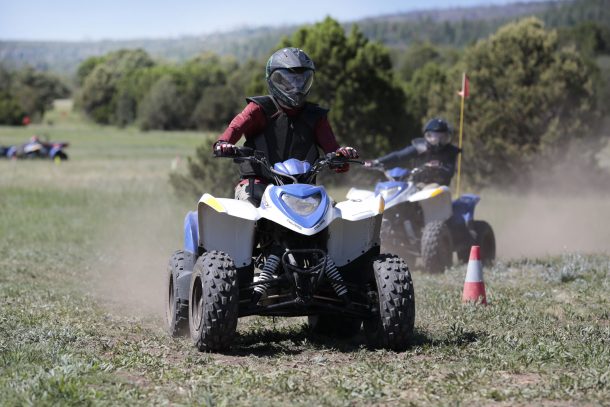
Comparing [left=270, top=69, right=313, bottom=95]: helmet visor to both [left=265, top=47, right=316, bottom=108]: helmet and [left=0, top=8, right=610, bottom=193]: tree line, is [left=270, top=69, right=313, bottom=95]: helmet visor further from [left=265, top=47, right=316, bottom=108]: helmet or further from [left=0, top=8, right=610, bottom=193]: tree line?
[left=0, top=8, right=610, bottom=193]: tree line

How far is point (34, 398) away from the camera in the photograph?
6.14 meters

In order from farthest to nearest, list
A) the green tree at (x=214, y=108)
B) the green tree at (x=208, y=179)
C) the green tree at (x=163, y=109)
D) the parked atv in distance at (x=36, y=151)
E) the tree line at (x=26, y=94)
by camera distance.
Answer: the green tree at (x=163, y=109) → the tree line at (x=26, y=94) → the green tree at (x=214, y=108) → the parked atv in distance at (x=36, y=151) → the green tree at (x=208, y=179)

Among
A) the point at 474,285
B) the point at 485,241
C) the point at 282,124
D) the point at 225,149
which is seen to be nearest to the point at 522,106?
the point at 485,241

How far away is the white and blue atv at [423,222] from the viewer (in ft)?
47.7

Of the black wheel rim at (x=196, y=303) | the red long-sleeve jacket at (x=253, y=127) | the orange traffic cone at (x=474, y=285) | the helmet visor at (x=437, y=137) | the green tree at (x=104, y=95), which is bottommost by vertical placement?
the green tree at (x=104, y=95)

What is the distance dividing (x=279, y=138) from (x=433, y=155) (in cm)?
687

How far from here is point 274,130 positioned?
910cm

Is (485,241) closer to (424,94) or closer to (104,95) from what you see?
(424,94)

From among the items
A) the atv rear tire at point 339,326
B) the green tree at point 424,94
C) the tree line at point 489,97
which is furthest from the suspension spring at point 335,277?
the green tree at point 424,94

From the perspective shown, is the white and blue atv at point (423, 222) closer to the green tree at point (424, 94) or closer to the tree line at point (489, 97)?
the tree line at point (489, 97)

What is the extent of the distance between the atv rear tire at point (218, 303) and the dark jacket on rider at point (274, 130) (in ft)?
4.49

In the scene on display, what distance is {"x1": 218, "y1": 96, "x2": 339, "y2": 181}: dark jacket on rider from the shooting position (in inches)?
356

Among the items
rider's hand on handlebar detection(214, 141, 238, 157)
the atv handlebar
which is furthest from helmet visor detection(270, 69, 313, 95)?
rider's hand on handlebar detection(214, 141, 238, 157)

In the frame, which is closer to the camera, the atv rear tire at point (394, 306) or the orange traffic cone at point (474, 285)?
the atv rear tire at point (394, 306)
